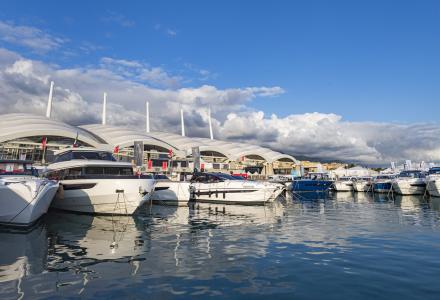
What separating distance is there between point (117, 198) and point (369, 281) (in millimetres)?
14312

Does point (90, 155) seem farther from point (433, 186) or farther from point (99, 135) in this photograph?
point (99, 135)

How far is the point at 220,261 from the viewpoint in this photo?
9266mm

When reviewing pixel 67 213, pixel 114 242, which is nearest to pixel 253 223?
pixel 114 242

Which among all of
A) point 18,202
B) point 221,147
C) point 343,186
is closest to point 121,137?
point 221,147

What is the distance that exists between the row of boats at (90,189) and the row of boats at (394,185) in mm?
23250

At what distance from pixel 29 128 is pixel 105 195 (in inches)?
1634

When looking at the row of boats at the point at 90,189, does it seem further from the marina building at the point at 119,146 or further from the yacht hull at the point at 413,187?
the yacht hull at the point at 413,187

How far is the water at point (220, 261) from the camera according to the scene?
6992mm

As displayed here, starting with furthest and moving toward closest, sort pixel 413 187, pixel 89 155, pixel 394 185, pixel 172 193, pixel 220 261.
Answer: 1. pixel 394 185
2. pixel 413 187
3. pixel 172 193
4. pixel 89 155
5. pixel 220 261

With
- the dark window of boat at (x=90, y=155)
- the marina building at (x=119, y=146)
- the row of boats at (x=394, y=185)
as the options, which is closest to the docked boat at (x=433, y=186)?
the row of boats at (x=394, y=185)

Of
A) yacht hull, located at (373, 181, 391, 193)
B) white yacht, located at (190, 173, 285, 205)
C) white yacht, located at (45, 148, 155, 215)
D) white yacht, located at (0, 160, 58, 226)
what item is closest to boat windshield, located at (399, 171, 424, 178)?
yacht hull, located at (373, 181, 391, 193)

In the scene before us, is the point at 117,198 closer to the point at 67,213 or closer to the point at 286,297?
the point at 67,213

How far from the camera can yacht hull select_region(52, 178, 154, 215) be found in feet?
60.9

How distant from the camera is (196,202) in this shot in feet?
94.4
